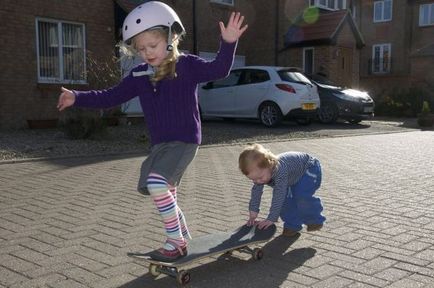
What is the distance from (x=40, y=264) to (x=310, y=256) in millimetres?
1980

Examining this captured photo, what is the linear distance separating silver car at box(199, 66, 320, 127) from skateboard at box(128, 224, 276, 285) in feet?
36.7

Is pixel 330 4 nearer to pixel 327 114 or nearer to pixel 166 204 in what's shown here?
pixel 327 114

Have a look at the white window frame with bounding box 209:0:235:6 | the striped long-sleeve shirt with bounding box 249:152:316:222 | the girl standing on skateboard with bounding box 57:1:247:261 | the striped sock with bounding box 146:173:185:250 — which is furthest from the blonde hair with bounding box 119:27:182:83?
the white window frame with bounding box 209:0:235:6

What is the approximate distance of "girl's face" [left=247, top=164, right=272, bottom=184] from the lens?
12.7 ft

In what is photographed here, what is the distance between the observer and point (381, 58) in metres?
34.9

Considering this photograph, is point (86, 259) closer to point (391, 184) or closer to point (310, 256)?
point (310, 256)

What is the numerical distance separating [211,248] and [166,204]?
493 millimetres


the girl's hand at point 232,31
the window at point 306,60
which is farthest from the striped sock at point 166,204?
the window at point 306,60

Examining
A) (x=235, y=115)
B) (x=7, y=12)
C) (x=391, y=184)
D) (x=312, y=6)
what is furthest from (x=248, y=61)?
(x=391, y=184)

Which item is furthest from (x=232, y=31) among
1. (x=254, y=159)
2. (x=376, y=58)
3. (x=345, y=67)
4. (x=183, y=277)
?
(x=376, y=58)

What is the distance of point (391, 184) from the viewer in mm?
6902

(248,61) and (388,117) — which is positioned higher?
(248,61)

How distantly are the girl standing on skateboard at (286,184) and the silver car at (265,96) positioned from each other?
10.7 m

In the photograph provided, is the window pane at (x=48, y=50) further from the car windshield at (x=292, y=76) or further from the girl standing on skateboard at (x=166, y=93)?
the girl standing on skateboard at (x=166, y=93)
